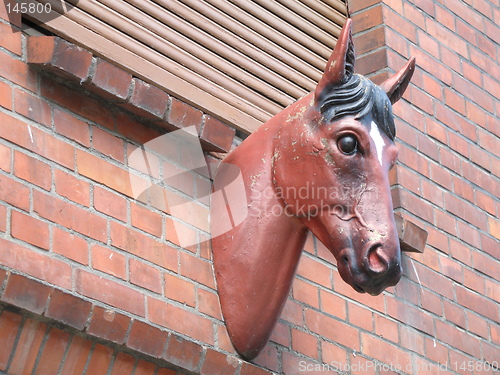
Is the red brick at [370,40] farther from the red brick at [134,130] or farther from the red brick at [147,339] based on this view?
the red brick at [147,339]

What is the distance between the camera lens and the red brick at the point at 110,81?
11.5 feet

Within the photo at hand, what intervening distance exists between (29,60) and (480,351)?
8.28 feet

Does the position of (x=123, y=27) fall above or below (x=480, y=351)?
above

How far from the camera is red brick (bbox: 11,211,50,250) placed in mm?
3170

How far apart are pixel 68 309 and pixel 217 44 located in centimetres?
150

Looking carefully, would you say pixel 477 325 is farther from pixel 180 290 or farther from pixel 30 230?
pixel 30 230

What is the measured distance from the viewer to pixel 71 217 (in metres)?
3.37

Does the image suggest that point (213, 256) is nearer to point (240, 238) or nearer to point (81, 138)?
point (240, 238)

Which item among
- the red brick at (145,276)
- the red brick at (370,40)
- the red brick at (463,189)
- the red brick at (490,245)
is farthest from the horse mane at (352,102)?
the red brick at (490,245)

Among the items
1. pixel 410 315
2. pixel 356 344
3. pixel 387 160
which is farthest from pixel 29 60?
pixel 410 315

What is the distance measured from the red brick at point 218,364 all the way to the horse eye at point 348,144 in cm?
80

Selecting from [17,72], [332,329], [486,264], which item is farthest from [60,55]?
[486,264]

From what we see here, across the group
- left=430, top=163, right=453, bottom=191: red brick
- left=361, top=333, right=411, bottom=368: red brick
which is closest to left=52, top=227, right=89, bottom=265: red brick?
left=361, top=333, right=411, bottom=368: red brick

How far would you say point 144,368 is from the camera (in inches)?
132
